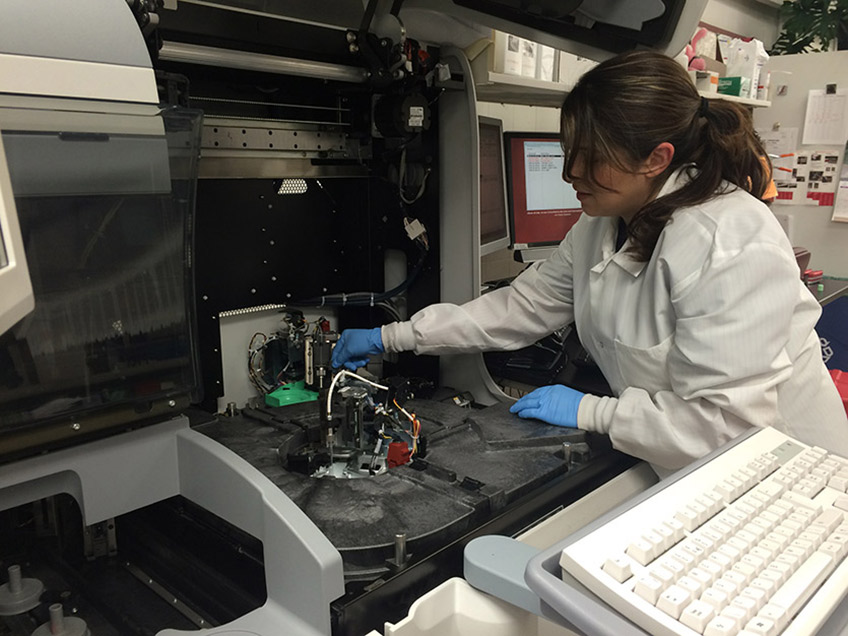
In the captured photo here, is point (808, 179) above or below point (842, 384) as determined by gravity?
above

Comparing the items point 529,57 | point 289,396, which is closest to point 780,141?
point 529,57

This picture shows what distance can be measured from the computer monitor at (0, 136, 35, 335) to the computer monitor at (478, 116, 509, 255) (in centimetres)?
142

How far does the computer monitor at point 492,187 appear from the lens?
1801 mm

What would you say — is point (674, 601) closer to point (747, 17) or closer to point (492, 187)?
point (492, 187)

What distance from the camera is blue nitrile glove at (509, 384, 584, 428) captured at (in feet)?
3.84

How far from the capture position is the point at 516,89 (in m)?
1.62

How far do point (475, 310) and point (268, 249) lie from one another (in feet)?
1.50

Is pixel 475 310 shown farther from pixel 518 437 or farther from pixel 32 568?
pixel 32 568

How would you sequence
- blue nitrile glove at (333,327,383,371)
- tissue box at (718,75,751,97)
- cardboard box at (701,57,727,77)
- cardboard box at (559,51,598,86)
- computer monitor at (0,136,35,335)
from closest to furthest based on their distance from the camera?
computer monitor at (0,136,35,335)
blue nitrile glove at (333,327,383,371)
cardboard box at (559,51,598,86)
cardboard box at (701,57,727,77)
tissue box at (718,75,751,97)

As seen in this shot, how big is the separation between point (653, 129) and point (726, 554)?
71cm

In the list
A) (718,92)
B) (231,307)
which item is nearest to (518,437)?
(231,307)

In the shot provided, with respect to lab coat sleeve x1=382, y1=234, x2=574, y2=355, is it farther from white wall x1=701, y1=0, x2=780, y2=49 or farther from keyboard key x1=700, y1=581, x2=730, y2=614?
white wall x1=701, y1=0, x2=780, y2=49

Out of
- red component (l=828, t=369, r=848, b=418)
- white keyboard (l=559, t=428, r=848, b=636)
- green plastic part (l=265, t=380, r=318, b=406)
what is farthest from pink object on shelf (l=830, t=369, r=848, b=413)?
green plastic part (l=265, t=380, r=318, b=406)

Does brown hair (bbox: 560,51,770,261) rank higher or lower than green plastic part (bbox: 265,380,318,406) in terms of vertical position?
higher
